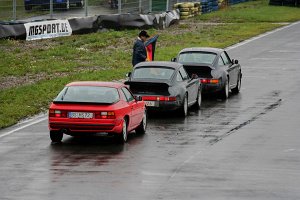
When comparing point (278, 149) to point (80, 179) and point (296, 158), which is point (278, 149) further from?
point (80, 179)

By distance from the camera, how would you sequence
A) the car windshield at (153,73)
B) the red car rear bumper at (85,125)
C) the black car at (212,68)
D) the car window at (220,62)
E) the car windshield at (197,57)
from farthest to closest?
the car window at (220,62), the car windshield at (197,57), the black car at (212,68), the car windshield at (153,73), the red car rear bumper at (85,125)

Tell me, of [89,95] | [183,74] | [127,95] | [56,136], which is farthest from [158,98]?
Result: [56,136]

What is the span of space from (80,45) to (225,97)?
1490cm

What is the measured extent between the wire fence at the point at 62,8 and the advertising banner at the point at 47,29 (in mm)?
426

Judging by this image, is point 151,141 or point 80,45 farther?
point 80,45

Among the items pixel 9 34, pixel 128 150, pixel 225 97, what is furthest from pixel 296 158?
pixel 9 34

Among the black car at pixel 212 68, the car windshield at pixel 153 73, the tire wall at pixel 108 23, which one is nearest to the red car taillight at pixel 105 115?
the car windshield at pixel 153 73

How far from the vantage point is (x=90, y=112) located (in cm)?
2180

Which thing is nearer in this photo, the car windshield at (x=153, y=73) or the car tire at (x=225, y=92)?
the car windshield at (x=153, y=73)

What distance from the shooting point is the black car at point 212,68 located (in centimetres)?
3111

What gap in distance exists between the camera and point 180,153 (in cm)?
2133

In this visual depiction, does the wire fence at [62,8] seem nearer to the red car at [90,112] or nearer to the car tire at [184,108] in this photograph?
the car tire at [184,108]

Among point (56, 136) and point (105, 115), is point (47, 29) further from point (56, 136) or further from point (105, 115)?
point (105, 115)

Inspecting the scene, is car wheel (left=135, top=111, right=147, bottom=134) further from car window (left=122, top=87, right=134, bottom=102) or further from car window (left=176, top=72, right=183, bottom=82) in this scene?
car window (left=176, top=72, right=183, bottom=82)
